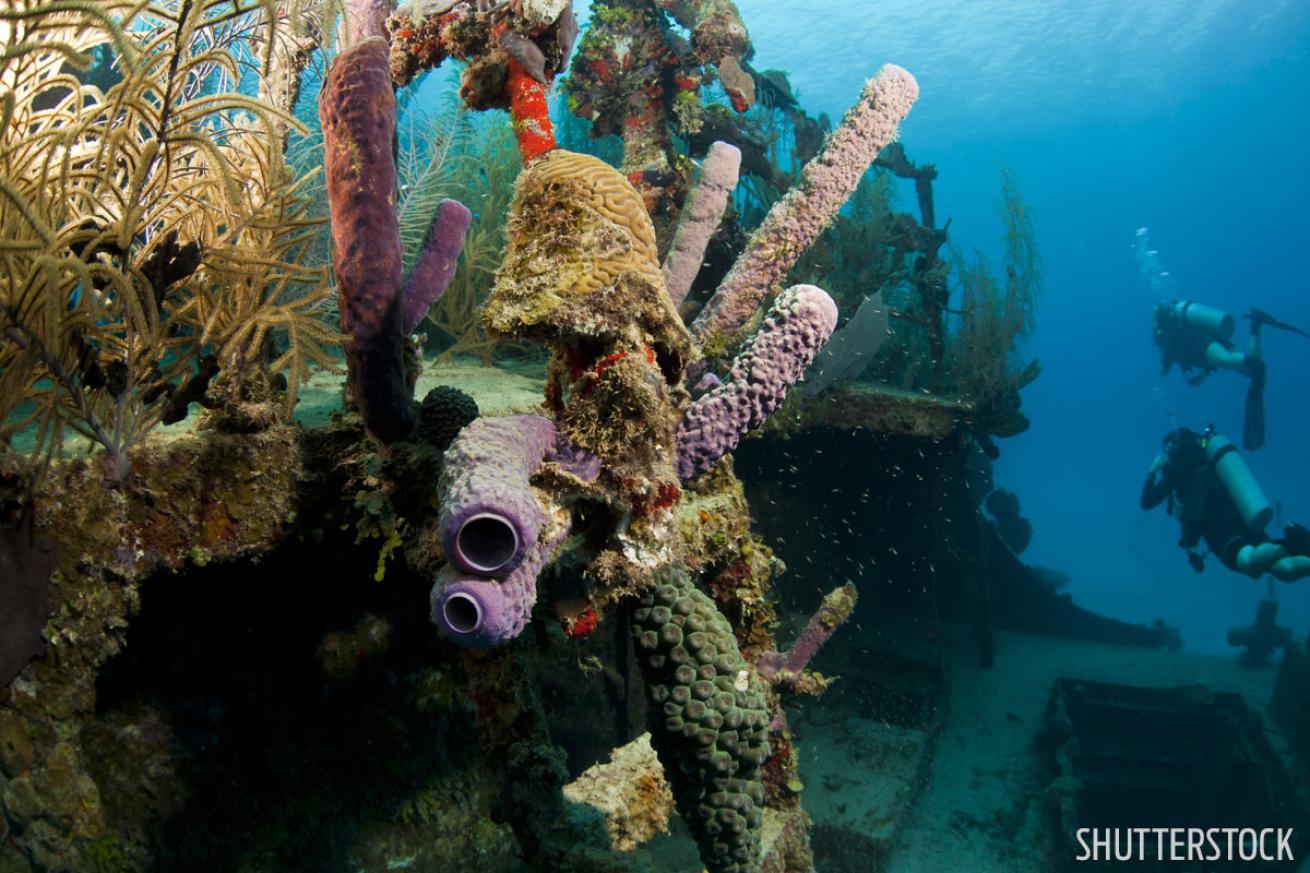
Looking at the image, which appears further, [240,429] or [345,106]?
[240,429]

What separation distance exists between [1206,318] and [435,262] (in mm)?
19802

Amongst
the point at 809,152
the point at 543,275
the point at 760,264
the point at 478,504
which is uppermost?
the point at 809,152

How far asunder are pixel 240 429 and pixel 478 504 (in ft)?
5.52

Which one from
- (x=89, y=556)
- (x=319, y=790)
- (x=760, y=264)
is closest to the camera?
(x=89, y=556)

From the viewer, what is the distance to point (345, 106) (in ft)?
6.49

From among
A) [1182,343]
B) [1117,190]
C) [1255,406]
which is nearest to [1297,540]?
[1255,406]

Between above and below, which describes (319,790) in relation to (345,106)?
below

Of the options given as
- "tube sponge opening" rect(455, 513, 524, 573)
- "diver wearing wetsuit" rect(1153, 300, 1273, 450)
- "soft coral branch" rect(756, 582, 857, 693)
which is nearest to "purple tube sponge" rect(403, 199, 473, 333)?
"tube sponge opening" rect(455, 513, 524, 573)

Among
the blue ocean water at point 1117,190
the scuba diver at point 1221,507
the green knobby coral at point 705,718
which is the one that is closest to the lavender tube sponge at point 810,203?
the green knobby coral at point 705,718

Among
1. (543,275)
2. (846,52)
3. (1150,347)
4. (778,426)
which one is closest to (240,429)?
(543,275)

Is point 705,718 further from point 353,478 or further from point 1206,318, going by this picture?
point 1206,318

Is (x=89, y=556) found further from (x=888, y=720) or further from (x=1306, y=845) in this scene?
(x=1306, y=845)

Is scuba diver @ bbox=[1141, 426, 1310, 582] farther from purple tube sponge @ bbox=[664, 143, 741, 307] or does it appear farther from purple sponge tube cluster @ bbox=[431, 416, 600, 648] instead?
purple sponge tube cluster @ bbox=[431, 416, 600, 648]

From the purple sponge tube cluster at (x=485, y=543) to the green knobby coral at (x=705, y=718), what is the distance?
1.12 metres
